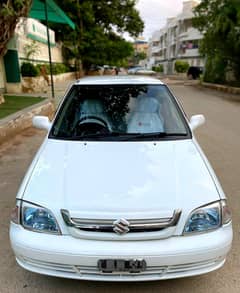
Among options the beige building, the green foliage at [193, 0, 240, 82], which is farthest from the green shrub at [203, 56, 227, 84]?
the beige building

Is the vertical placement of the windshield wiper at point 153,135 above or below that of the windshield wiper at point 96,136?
above

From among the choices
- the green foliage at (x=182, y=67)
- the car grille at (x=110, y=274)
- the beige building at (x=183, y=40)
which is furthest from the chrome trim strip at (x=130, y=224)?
the green foliage at (x=182, y=67)

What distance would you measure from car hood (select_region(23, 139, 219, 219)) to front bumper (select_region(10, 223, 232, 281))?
0.20 meters

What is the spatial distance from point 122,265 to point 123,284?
47cm

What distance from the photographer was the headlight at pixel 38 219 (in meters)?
2.14

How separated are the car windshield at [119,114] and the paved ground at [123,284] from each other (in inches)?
49.6

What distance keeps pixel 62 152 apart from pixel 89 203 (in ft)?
2.69

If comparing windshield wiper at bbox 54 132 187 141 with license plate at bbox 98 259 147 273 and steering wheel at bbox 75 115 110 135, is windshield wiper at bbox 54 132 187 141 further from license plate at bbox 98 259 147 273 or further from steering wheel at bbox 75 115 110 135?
license plate at bbox 98 259 147 273

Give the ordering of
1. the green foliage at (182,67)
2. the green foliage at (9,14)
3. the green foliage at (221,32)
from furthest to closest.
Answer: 1. the green foliage at (182,67)
2. the green foliage at (221,32)
3. the green foliage at (9,14)

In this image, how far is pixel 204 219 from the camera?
2.20 metres

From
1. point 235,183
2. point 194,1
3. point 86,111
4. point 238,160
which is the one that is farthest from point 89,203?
point 194,1

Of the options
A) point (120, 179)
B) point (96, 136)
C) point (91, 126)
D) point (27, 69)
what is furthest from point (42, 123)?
point (27, 69)

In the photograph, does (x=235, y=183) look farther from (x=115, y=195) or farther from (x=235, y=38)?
(x=235, y=38)

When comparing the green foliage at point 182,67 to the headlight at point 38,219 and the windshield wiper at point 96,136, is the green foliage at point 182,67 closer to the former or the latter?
the windshield wiper at point 96,136
